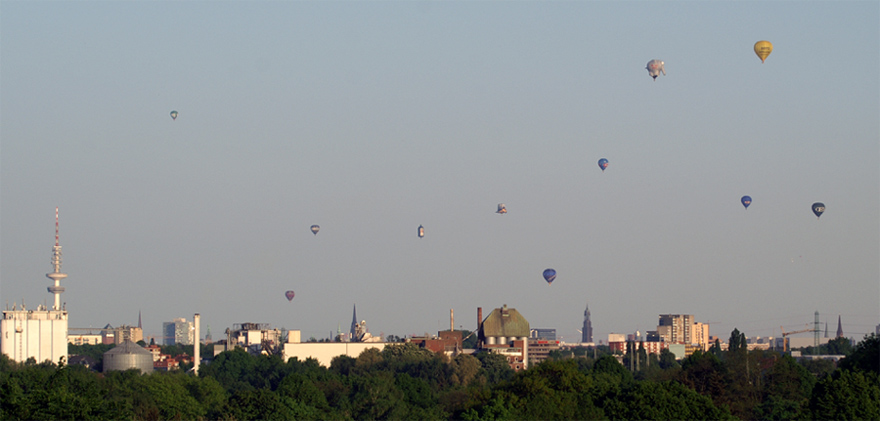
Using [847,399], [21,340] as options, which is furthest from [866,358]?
[21,340]

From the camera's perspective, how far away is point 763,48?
10806cm

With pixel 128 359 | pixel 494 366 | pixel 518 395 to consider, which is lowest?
pixel 494 366

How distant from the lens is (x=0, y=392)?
174ft

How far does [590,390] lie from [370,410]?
2237cm

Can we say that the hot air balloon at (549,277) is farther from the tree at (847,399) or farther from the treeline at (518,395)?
the tree at (847,399)

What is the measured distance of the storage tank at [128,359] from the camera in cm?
18062

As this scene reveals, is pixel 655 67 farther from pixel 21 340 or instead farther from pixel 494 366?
pixel 21 340

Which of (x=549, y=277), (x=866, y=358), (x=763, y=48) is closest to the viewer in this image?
(x=866, y=358)

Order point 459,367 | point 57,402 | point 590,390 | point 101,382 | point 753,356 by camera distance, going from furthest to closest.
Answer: point 459,367, point 753,356, point 101,382, point 590,390, point 57,402

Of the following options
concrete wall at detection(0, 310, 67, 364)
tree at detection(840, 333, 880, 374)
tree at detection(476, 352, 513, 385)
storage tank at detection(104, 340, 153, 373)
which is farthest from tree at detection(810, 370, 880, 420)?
concrete wall at detection(0, 310, 67, 364)

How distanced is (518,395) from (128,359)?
112 m

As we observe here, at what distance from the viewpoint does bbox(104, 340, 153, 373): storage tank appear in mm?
180625

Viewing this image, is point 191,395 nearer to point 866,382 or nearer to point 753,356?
point 753,356

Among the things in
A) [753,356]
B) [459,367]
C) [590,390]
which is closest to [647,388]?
[590,390]
